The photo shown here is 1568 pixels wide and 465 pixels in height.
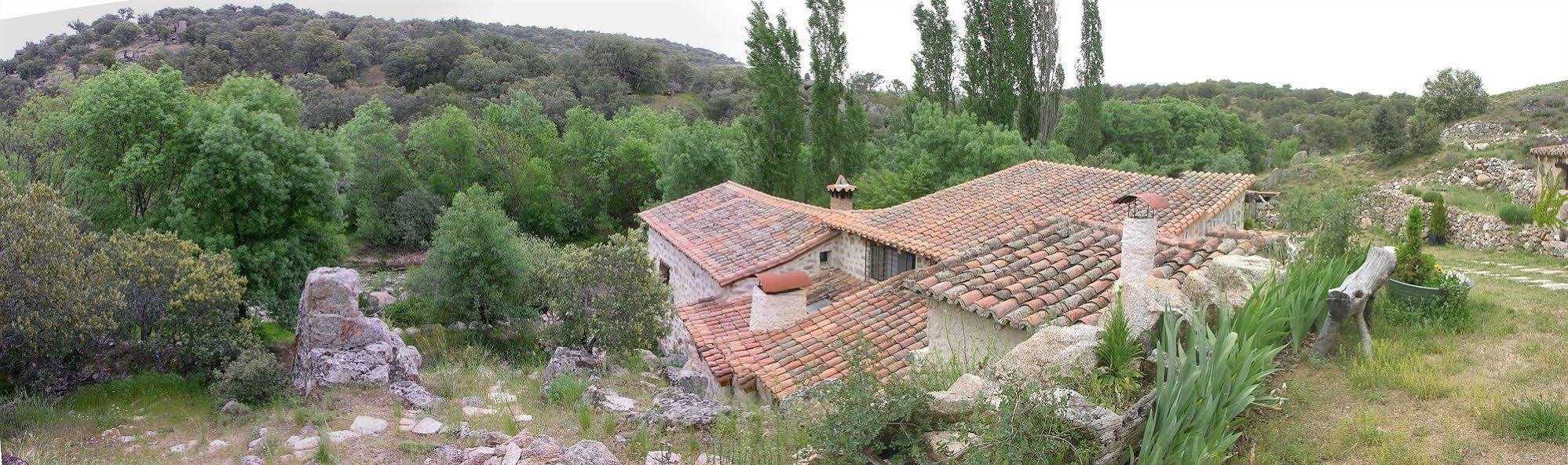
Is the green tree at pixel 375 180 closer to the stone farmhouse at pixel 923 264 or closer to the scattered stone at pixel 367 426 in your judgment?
the stone farmhouse at pixel 923 264

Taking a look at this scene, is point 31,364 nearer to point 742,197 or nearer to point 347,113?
point 742,197

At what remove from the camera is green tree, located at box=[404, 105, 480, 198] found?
36188 millimetres

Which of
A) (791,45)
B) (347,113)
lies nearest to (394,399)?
(791,45)

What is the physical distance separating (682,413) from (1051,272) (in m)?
4.22

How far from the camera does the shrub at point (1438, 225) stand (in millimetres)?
20156

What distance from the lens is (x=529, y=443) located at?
7105 millimetres

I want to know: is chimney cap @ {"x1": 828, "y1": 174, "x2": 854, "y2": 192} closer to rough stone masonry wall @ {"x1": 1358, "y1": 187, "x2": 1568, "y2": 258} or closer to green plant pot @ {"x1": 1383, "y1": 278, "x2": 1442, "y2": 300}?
rough stone masonry wall @ {"x1": 1358, "y1": 187, "x2": 1568, "y2": 258}

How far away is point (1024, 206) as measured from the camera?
15875mm

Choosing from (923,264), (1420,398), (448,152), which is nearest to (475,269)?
(923,264)

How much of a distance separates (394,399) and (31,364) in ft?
19.9

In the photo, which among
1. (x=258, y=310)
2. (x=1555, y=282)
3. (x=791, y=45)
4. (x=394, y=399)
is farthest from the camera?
(x=791, y=45)

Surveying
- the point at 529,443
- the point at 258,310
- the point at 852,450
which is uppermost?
the point at 852,450

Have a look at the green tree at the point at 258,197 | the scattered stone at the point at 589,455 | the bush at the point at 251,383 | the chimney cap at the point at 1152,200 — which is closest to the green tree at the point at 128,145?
the green tree at the point at 258,197

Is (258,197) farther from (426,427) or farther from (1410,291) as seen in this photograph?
(1410,291)
